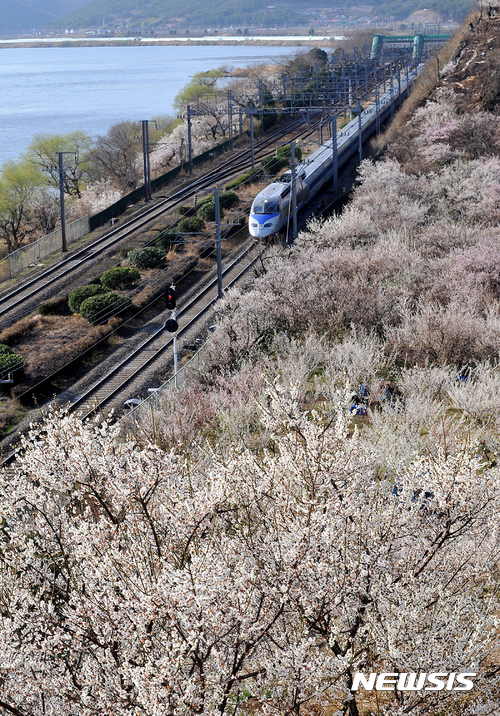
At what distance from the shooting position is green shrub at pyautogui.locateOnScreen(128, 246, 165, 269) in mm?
A: 34406

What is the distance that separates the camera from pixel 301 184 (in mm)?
37688

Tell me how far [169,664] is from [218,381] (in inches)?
509

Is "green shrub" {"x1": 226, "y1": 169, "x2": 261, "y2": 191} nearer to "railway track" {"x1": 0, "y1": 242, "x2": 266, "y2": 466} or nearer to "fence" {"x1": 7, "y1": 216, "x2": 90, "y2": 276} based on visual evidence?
"fence" {"x1": 7, "y1": 216, "x2": 90, "y2": 276}

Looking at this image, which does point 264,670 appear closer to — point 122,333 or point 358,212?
point 122,333

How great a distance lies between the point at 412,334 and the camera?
18844 millimetres

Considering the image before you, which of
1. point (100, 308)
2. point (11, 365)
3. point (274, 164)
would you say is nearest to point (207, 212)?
point (274, 164)

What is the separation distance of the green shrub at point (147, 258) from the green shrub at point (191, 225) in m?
3.39

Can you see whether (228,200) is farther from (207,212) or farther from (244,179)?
(244,179)

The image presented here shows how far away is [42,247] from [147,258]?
7.39 meters

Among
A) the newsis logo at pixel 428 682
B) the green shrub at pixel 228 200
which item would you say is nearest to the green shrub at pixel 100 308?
the green shrub at pixel 228 200

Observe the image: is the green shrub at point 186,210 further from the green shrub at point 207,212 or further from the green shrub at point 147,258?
the green shrub at point 147,258

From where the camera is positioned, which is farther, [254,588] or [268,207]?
[268,207]

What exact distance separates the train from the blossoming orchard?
2700 centimetres

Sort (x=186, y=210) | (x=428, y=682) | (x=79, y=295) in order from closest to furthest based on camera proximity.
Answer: (x=428, y=682) < (x=79, y=295) < (x=186, y=210)
